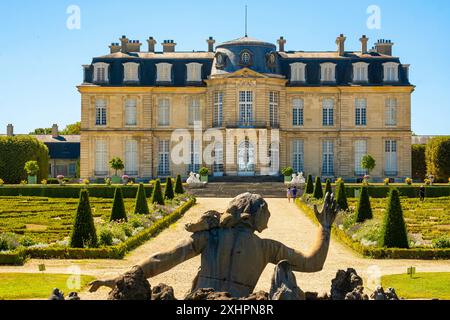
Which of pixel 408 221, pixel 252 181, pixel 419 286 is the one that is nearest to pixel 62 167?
pixel 252 181

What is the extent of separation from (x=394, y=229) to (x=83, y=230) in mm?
6060

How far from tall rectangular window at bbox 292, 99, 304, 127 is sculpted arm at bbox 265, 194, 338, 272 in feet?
115

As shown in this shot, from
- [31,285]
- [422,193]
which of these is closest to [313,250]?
[31,285]

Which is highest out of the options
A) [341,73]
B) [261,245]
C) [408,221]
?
[341,73]

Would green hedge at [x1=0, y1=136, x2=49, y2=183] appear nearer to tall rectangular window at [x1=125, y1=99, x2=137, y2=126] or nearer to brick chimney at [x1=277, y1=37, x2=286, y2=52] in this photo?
tall rectangular window at [x1=125, y1=99, x2=137, y2=126]

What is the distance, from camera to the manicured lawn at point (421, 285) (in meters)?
9.84

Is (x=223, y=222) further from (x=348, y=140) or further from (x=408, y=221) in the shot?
(x=348, y=140)

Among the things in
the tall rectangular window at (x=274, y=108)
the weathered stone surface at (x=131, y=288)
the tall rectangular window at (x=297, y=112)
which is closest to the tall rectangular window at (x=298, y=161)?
the tall rectangular window at (x=297, y=112)

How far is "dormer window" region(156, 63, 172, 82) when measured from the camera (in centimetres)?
3969

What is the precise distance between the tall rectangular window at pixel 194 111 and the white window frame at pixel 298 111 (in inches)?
190

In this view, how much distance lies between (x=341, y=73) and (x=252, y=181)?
808cm

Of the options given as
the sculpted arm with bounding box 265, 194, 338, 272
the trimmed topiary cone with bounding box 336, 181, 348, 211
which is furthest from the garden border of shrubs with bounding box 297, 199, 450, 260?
the sculpted arm with bounding box 265, 194, 338, 272

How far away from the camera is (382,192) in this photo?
30469mm

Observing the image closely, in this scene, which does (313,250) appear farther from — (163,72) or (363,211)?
(163,72)
